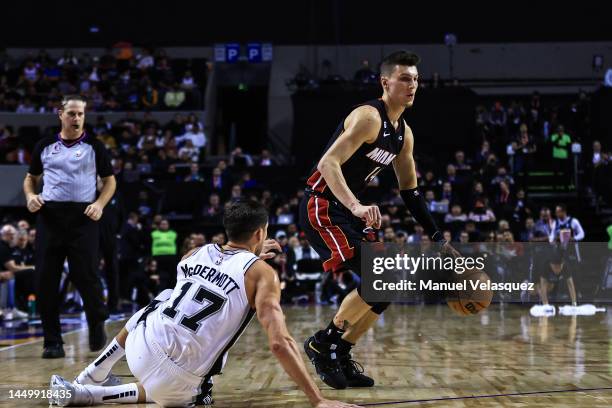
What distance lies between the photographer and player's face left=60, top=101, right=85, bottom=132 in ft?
21.2

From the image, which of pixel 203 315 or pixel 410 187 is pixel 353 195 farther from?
pixel 203 315

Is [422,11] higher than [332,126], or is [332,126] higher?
[422,11]

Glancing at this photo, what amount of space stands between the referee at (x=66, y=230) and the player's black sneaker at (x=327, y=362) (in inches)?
83.1

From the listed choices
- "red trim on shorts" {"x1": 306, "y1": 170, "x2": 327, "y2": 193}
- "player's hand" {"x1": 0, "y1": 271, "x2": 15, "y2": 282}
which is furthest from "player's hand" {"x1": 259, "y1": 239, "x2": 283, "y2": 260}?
"player's hand" {"x1": 0, "y1": 271, "x2": 15, "y2": 282}

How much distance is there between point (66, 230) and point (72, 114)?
0.90 metres

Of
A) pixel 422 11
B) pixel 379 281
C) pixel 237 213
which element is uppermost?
pixel 422 11

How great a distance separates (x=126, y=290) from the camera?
49.1 ft

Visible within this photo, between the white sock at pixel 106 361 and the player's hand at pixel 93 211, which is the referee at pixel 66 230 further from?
the white sock at pixel 106 361

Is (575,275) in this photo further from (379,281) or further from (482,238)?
(379,281)

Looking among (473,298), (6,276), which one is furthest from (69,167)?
(6,276)

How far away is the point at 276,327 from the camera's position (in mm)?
3412

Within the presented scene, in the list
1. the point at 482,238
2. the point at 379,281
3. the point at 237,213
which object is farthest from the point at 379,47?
the point at 237,213

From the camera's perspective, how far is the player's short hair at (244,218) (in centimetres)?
377

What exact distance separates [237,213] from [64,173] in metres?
3.28
